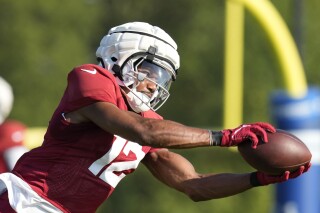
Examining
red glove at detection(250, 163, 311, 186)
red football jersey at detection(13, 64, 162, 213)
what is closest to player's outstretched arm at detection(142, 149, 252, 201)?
Result: red glove at detection(250, 163, 311, 186)

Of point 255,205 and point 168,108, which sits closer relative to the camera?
point 255,205

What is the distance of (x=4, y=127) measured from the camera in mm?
8594

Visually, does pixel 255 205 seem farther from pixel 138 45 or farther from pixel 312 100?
pixel 138 45

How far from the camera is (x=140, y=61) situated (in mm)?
5215

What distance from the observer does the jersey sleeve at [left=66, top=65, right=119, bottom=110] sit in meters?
4.84

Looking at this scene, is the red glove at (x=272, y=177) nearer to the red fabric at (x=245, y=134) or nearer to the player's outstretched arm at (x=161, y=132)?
the red fabric at (x=245, y=134)

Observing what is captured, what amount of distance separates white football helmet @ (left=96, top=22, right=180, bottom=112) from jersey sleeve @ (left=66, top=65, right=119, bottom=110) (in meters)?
0.16

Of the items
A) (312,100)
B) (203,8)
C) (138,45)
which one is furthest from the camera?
(203,8)

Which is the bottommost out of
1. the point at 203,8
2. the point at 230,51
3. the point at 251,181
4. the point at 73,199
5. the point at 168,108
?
the point at 73,199

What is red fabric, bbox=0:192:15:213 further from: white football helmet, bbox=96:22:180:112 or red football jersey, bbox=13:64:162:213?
white football helmet, bbox=96:22:180:112

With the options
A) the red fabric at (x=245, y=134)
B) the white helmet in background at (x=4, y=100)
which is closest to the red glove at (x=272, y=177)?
the red fabric at (x=245, y=134)

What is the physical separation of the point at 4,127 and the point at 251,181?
3.65 metres

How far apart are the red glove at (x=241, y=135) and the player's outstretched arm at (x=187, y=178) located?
560 millimetres

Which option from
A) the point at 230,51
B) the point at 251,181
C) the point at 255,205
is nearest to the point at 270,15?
the point at 230,51
